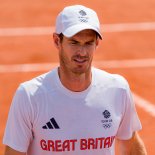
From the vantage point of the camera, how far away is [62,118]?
490 centimetres

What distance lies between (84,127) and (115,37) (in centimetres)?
1071

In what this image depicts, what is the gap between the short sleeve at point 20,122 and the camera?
186 inches

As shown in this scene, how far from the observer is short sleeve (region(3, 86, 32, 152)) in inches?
186

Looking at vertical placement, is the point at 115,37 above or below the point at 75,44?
above

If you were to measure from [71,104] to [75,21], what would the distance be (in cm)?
72

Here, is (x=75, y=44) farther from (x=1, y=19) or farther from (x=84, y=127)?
(x=1, y=19)

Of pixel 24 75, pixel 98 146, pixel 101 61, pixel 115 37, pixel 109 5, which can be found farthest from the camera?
pixel 109 5

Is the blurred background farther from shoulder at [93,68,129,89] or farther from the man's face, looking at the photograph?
the man's face

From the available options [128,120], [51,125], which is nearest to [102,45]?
[128,120]

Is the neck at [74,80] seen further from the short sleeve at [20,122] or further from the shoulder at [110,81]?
the short sleeve at [20,122]

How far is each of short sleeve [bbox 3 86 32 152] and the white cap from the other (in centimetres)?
62

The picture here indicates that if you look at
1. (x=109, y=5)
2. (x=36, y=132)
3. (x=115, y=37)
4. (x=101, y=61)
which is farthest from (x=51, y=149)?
(x=109, y=5)

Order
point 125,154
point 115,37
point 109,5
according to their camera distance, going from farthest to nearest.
Answer: point 109,5
point 115,37
point 125,154

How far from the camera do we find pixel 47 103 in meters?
4.85
